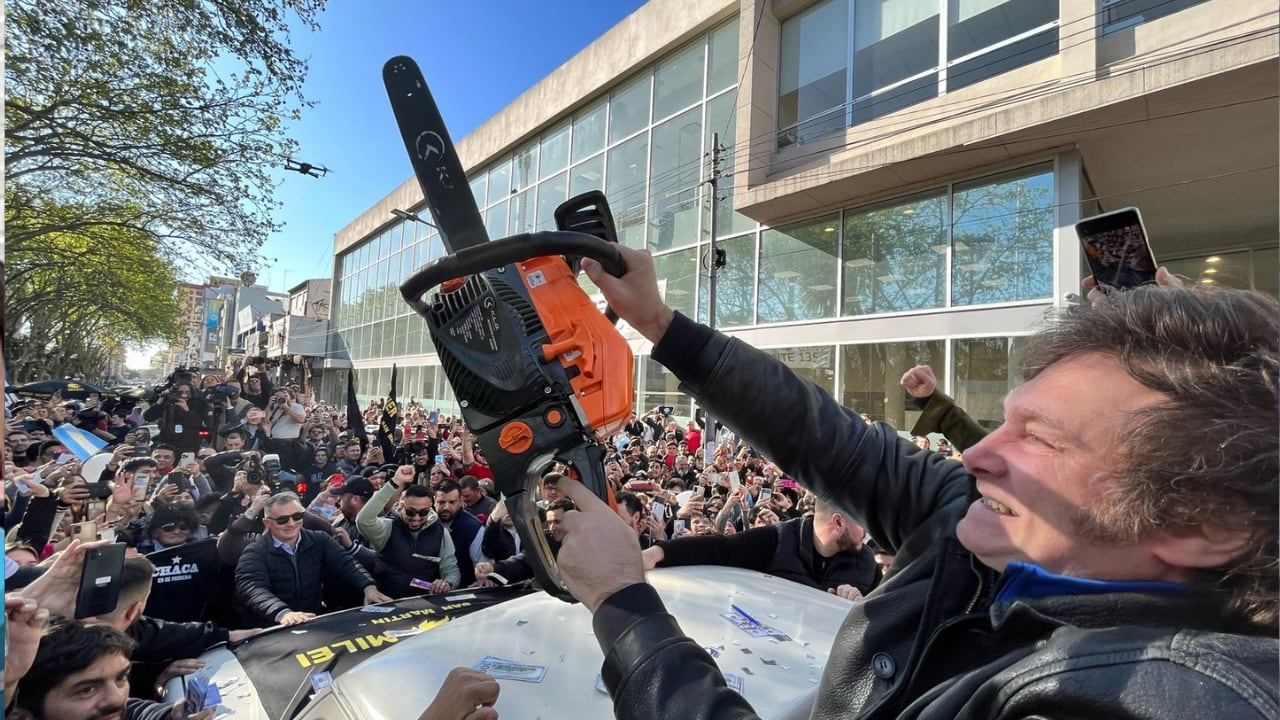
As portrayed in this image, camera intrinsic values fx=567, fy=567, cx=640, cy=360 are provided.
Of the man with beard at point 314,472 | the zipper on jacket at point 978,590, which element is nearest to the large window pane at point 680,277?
the man with beard at point 314,472

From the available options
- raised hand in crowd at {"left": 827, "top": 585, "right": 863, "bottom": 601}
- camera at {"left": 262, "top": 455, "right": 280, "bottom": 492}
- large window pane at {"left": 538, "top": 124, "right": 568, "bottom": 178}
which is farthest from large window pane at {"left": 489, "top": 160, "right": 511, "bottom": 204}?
raised hand in crowd at {"left": 827, "top": 585, "right": 863, "bottom": 601}

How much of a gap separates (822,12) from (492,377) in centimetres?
1236

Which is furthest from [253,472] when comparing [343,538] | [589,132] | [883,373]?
[589,132]

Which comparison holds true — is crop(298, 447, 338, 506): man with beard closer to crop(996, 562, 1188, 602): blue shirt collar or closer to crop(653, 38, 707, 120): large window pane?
crop(996, 562, 1188, 602): blue shirt collar

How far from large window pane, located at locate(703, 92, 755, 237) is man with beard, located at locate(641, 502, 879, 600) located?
361 inches

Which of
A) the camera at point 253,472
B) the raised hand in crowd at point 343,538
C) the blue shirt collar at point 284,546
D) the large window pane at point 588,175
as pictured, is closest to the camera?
the blue shirt collar at point 284,546

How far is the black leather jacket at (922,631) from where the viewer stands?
561 millimetres

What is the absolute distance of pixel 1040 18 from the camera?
8.17 m

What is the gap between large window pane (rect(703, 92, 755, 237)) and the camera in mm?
11750

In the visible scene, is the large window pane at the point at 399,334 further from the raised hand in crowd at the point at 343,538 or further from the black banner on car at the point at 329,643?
the black banner on car at the point at 329,643

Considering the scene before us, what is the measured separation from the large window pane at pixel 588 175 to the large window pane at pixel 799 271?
4.84 meters

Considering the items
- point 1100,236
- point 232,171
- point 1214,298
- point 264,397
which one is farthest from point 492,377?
point 264,397

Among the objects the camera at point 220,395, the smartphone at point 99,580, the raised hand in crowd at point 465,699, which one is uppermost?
the camera at point 220,395

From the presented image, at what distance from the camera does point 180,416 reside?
28.3ft
